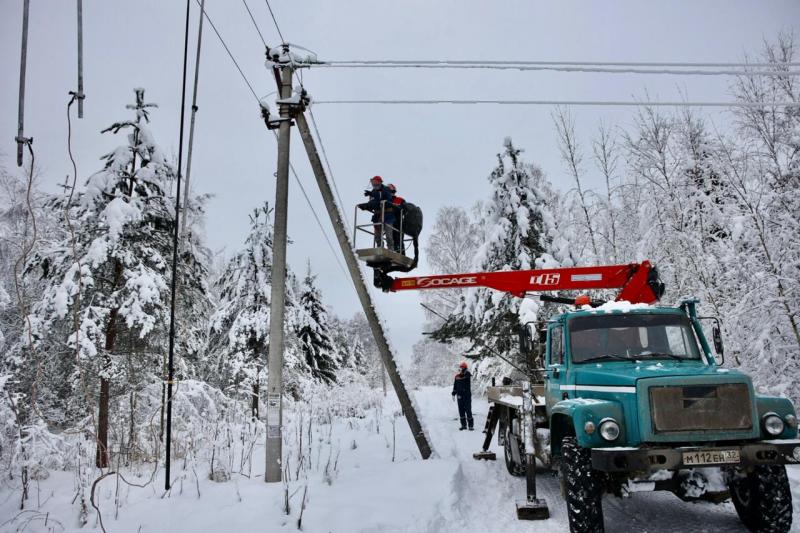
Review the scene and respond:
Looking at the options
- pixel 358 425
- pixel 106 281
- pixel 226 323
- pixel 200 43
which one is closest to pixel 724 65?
pixel 200 43

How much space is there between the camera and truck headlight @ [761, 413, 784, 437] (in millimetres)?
4602

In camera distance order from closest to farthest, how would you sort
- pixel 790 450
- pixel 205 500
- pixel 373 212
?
pixel 790 450 → pixel 205 500 → pixel 373 212

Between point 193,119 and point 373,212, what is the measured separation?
3735 mm

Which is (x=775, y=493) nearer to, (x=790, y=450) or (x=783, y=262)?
(x=790, y=450)

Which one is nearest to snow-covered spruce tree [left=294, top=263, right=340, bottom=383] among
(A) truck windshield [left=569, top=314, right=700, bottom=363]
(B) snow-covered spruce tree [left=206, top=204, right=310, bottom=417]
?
(B) snow-covered spruce tree [left=206, top=204, right=310, bottom=417]

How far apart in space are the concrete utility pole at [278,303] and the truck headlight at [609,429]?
4304mm

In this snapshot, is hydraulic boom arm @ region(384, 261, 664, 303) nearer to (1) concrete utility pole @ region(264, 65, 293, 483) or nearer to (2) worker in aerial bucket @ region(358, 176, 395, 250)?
(2) worker in aerial bucket @ region(358, 176, 395, 250)

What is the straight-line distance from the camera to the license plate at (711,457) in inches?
173

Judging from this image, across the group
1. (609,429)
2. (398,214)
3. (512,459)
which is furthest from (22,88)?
(512,459)

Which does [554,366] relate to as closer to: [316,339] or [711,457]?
[711,457]

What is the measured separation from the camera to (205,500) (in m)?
5.51

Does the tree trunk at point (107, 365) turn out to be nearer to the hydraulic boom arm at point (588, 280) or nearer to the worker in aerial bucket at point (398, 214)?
the worker in aerial bucket at point (398, 214)

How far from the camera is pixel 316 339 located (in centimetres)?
2661

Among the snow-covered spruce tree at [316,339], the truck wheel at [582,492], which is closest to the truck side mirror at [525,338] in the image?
the truck wheel at [582,492]
